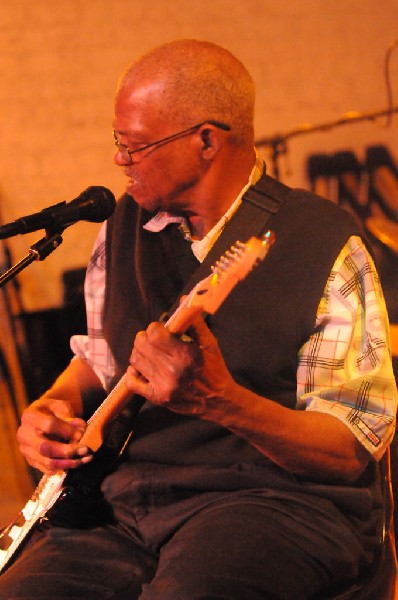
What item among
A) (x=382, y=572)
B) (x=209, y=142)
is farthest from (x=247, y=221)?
(x=382, y=572)

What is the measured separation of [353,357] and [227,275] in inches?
14.7

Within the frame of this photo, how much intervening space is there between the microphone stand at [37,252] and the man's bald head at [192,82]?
0.45 meters

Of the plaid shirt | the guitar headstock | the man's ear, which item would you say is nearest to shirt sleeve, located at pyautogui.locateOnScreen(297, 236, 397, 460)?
the plaid shirt

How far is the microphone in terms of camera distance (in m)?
1.47

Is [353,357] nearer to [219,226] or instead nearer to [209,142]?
[219,226]

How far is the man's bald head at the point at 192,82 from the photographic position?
5.94ft

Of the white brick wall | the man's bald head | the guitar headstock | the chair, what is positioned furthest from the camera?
the white brick wall

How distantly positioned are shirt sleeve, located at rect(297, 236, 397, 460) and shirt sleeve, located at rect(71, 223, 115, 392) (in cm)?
54

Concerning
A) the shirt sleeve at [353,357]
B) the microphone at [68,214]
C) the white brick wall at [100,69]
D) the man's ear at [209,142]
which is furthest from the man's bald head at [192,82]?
the white brick wall at [100,69]

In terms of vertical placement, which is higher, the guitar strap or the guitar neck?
the guitar strap

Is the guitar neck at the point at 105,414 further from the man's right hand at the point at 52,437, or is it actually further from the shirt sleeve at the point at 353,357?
the shirt sleeve at the point at 353,357

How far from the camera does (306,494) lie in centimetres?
158

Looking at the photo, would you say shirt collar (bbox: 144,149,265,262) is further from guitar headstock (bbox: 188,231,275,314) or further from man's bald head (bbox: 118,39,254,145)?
guitar headstock (bbox: 188,231,275,314)

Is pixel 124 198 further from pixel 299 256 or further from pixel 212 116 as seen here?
pixel 299 256
